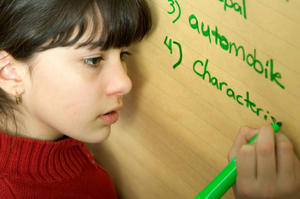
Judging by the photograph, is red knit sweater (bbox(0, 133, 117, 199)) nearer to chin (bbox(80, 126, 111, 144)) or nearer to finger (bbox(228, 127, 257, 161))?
chin (bbox(80, 126, 111, 144))

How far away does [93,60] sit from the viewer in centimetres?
54

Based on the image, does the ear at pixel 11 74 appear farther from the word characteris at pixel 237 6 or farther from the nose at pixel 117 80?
the word characteris at pixel 237 6

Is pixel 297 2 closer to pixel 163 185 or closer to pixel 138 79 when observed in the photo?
pixel 138 79

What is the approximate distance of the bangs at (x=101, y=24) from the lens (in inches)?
19.5

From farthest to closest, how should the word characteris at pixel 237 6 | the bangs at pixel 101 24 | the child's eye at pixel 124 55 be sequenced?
the child's eye at pixel 124 55, the bangs at pixel 101 24, the word characteris at pixel 237 6

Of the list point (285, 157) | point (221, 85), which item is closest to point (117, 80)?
point (221, 85)

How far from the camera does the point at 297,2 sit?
34 centimetres

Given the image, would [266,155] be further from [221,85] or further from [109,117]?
[109,117]

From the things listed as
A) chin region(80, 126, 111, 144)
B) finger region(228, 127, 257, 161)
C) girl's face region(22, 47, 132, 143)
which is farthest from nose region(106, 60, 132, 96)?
finger region(228, 127, 257, 161)

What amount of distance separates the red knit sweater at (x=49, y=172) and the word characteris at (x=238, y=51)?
430 mm

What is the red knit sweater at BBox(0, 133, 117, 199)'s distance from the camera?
24.0 inches

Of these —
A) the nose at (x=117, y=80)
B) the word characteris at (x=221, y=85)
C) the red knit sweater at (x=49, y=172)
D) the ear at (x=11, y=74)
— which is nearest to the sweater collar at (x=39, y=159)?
the red knit sweater at (x=49, y=172)

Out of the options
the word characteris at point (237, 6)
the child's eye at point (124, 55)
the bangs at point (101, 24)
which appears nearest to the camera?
the word characteris at point (237, 6)

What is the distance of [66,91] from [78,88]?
3 cm
